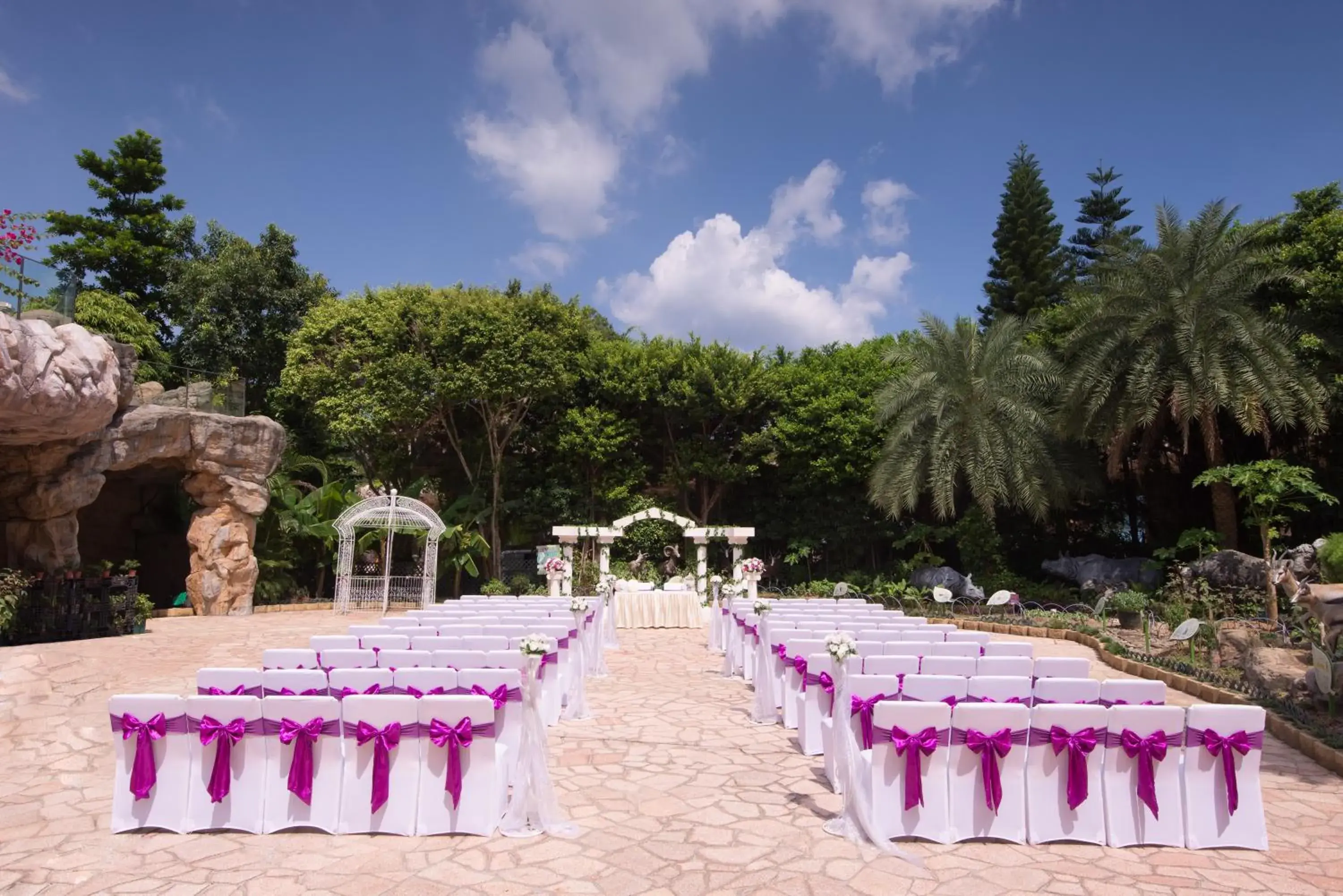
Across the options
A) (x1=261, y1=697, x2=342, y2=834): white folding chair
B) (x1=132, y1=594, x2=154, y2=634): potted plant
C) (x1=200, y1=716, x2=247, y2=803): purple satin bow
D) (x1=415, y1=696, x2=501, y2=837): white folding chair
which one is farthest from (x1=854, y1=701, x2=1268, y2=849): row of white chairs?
(x1=132, y1=594, x2=154, y2=634): potted plant

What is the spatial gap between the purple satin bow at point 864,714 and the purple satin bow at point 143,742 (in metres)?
4.37

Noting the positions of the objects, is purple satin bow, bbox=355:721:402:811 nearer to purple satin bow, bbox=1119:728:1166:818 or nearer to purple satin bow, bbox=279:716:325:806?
purple satin bow, bbox=279:716:325:806

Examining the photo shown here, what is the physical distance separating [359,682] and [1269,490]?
14642 mm

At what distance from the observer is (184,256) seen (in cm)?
2680

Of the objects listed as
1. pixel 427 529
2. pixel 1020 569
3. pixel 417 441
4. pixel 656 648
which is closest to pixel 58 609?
pixel 427 529

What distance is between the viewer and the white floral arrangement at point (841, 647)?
5852 mm

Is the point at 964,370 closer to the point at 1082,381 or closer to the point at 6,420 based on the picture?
the point at 1082,381

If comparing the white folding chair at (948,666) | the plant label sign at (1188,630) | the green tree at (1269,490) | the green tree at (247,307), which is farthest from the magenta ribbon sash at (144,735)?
the green tree at (247,307)

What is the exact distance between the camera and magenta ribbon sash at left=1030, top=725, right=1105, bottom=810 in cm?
502

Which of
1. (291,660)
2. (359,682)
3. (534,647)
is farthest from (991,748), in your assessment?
(291,660)

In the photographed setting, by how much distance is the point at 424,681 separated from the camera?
605 cm

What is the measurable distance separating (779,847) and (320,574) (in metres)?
20.3

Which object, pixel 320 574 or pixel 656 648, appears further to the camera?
pixel 320 574

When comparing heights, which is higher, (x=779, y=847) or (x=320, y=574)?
(x=320, y=574)
